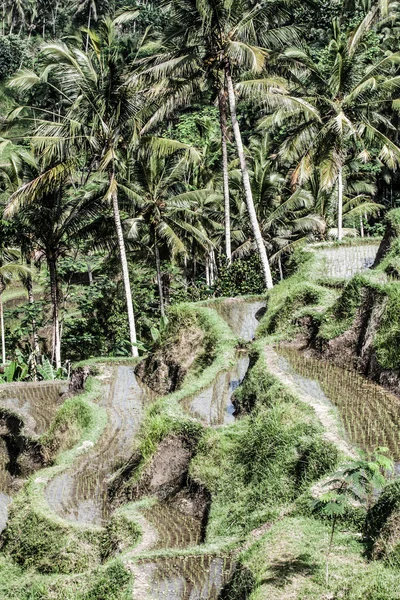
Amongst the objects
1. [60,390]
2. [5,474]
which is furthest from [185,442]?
[60,390]

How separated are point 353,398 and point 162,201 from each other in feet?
46.1

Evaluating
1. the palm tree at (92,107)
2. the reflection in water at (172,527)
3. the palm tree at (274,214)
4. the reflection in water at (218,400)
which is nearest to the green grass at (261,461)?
the reflection in water at (172,527)

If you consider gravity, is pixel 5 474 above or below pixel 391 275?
below

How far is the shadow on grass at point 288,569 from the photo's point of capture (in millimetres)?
6508

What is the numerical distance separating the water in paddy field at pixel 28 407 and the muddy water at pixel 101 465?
1.72m

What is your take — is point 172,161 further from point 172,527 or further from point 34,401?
point 172,527

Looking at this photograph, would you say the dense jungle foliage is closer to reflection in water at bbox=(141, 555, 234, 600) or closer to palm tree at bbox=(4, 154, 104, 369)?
palm tree at bbox=(4, 154, 104, 369)

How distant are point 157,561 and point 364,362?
4753 mm

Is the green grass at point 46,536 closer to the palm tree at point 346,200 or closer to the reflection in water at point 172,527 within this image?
the reflection in water at point 172,527

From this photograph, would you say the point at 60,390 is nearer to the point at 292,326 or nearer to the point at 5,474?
the point at 5,474

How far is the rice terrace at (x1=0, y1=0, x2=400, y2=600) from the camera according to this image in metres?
7.61

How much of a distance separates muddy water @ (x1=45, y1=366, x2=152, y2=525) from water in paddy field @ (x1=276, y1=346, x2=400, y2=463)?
3.01m

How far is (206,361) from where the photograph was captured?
14.6 meters

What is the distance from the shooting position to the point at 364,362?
447 inches
